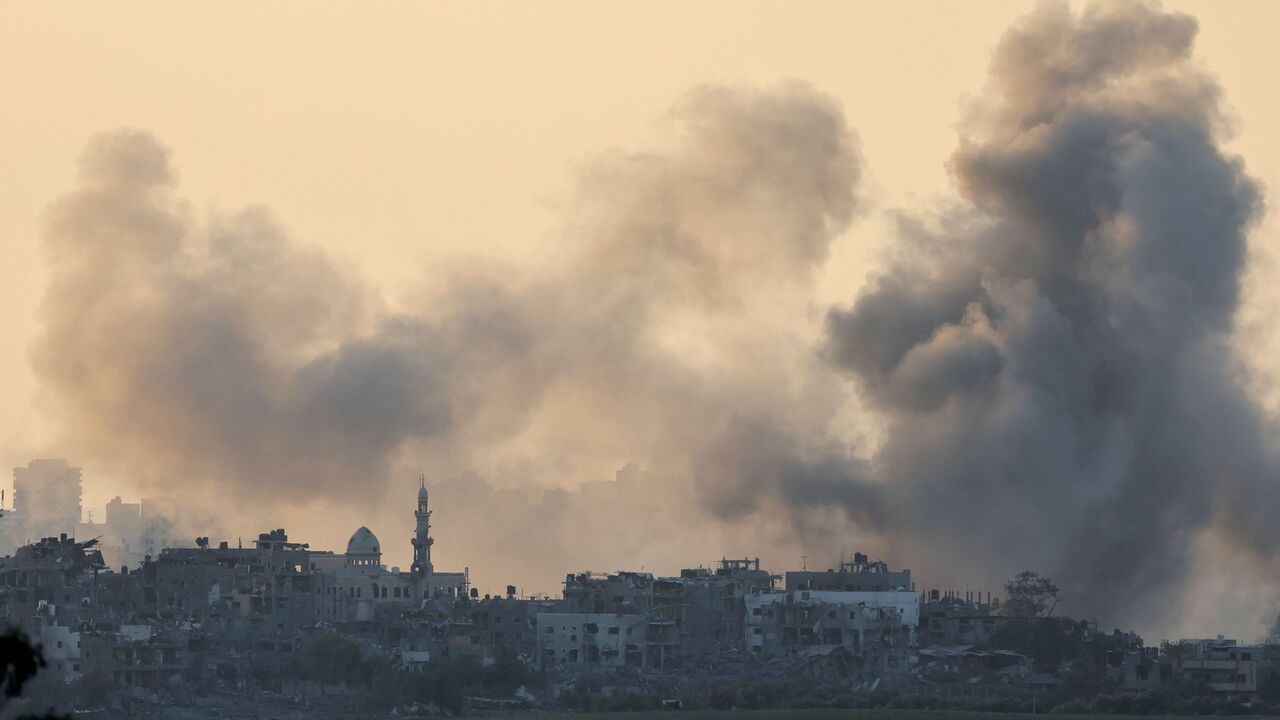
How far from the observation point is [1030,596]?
94.3 meters

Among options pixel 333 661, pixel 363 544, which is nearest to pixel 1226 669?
pixel 333 661

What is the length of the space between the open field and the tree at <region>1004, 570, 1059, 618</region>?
1819 centimetres

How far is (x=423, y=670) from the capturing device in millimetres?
80688

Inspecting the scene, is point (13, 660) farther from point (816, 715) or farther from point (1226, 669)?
point (1226, 669)

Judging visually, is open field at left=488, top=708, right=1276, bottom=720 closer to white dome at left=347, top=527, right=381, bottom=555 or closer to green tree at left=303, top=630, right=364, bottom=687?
green tree at left=303, top=630, right=364, bottom=687

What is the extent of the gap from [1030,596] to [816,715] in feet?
76.2

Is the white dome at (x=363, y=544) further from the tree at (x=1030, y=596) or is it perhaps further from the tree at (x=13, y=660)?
the tree at (x=13, y=660)

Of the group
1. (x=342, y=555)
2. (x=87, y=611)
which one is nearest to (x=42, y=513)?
(x=342, y=555)

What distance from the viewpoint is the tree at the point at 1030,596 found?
304 ft

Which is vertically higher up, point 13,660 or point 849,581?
point 849,581

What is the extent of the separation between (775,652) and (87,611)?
933 inches

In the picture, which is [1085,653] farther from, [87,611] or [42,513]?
[42,513]

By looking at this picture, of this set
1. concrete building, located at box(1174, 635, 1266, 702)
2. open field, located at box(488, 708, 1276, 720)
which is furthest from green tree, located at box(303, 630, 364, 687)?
concrete building, located at box(1174, 635, 1266, 702)

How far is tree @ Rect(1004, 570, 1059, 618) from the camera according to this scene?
92.8 meters
